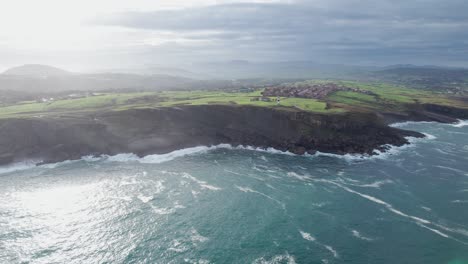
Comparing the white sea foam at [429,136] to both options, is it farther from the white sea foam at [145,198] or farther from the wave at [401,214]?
the white sea foam at [145,198]

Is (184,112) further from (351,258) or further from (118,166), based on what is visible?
(351,258)

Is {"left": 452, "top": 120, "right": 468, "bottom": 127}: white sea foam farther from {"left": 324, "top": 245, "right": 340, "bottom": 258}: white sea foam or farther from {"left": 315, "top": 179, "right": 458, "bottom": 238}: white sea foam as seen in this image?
{"left": 324, "top": 245, "right": 340, "bottom": 258}: white sea foam

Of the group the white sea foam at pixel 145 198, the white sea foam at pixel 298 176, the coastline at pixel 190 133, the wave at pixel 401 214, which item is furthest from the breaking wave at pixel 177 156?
the white sea foam at pixel 145 198

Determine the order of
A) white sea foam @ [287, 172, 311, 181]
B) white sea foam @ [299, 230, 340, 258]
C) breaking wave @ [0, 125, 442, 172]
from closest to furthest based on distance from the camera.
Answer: white sea foam @ [299, 230, 340, 258], white sea foam @ [287, 172, 311, 181], breaking wave @ [0, 125, 442, 172]

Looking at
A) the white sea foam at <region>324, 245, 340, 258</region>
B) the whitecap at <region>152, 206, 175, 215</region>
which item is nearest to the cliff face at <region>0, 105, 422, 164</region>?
the whitecap at <region>152, 206, 175, 215</region>

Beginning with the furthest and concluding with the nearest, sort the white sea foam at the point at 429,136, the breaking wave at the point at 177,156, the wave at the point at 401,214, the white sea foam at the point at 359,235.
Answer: the white sea foam at the point at 429,136 → the breaking wave at the point at 177,156 → the wave at the point at 401,214 → the white sea foam at the point at 359,235

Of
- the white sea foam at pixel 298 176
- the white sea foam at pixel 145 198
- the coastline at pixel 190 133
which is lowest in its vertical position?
the white sea foam at pixel 145 198

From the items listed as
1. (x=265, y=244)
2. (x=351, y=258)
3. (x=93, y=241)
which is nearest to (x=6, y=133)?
(x=93, y=241)

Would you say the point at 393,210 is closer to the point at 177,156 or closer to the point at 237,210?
the point at 237,210
